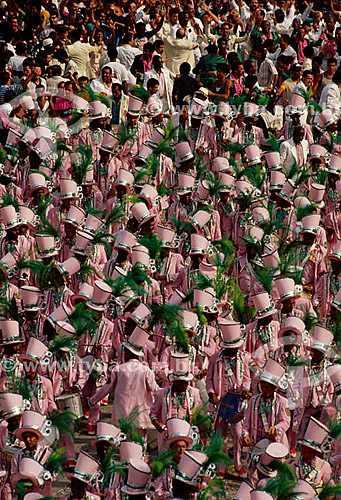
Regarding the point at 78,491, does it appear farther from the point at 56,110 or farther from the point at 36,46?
the point at 36,46

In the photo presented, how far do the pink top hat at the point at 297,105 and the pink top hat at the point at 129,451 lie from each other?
8551mm

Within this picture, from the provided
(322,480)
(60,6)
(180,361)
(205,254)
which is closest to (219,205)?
(205,254)

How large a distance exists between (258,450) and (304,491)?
45.2 inches

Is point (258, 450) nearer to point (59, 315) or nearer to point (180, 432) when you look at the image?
point (180, 432)

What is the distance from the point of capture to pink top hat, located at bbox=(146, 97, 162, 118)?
16.7 meters

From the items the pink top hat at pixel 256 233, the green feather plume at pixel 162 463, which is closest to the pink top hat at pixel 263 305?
the pink top hat at pixel 256 233

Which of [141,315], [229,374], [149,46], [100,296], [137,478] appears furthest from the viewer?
[149,46]

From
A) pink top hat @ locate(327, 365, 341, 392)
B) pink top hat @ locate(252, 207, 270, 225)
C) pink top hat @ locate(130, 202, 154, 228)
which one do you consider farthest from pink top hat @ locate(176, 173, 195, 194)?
pink top hat @ locate(327, 365, 341, 392)

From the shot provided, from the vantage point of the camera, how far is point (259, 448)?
391 inches

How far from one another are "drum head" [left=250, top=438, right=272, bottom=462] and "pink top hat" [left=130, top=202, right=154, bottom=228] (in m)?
4.21

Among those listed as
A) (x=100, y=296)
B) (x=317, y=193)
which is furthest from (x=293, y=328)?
(x=317, y=193)

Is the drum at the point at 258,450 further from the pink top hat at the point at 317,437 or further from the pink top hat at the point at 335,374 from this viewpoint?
the pink top hat at the point at 335,374

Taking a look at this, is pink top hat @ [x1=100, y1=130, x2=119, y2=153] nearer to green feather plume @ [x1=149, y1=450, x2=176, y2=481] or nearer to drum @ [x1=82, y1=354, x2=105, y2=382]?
drum @ [x1=82, y1=354, x2=105, y2=382]

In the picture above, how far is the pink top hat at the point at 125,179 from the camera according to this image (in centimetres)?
1479
